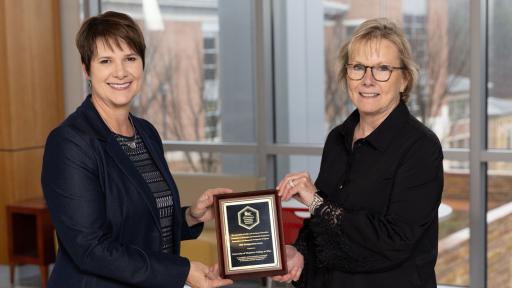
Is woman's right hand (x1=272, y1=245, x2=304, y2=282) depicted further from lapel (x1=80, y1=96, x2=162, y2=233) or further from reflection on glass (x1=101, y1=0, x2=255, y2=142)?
reflection on glass (x1=101, y1=0, x2=255, y2=142)

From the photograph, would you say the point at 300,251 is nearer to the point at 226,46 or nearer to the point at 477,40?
the point at 477,40

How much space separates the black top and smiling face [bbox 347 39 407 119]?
6cm

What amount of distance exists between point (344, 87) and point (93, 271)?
3.68 ft

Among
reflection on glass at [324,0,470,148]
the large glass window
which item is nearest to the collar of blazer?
reflection on glass at [324,0,470,148]

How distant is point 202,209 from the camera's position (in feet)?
10.1

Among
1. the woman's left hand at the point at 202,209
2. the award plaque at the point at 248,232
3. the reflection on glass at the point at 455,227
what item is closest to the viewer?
the award plaque at the point at 248,232

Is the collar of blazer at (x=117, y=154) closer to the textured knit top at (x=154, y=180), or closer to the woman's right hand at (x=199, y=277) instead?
the textured knit top at (x=154, y=180)

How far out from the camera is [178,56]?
731 centimetres

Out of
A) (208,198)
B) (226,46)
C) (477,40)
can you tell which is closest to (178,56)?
(226,46)

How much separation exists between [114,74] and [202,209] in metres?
0.73

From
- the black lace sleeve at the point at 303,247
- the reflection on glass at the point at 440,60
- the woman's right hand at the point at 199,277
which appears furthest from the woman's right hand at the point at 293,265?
the reflection on glass at the point at 440,60

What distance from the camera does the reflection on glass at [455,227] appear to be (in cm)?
597

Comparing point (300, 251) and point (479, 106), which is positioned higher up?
point (479, 106)

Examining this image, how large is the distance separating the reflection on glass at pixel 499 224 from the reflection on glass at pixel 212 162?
2.14 m
